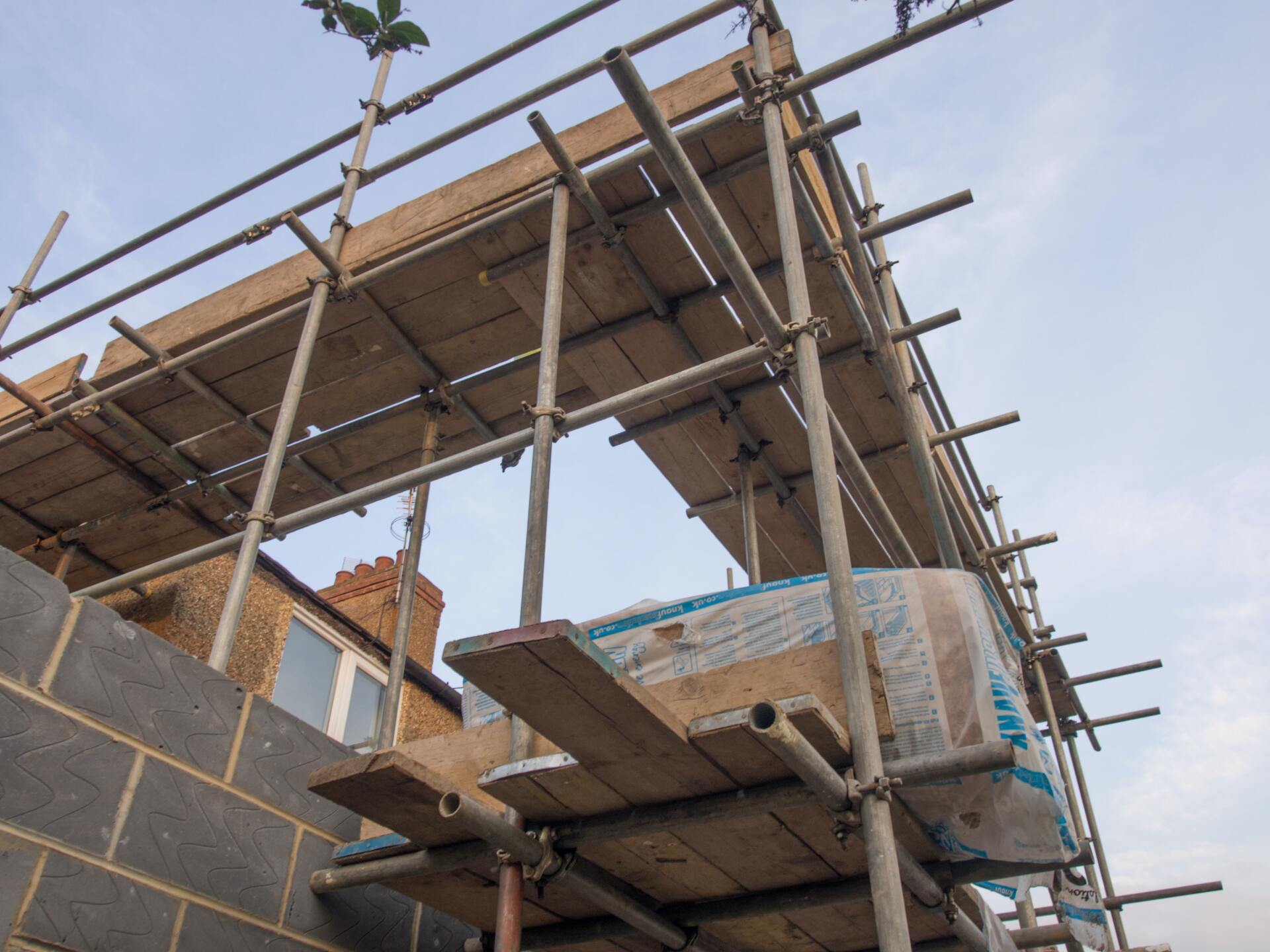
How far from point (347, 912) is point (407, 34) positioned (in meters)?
6.09

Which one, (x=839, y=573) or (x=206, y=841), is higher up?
(x=839, y=573)

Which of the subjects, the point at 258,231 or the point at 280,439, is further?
the point at 258,231

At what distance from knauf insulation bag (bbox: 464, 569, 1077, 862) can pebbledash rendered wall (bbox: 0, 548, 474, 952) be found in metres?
1.05

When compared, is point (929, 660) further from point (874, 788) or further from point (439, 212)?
point (439, 212)

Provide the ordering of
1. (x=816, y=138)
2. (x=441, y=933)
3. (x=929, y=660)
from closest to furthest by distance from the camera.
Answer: (x=929, y=660)
(x=441, y=933)
(x=816, y=138)

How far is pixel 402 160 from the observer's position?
7.07 metres

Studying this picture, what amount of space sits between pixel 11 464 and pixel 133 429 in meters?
1.10

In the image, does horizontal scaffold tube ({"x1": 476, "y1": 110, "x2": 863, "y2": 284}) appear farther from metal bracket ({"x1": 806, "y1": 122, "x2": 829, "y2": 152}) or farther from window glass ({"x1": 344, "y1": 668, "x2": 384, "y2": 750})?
window glass ({"x1": 344, "y1": 668, "x2": 384, "y2": 750})

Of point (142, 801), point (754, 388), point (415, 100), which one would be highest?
point (415, 100)

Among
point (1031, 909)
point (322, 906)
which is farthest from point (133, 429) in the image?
point (1031, 909)

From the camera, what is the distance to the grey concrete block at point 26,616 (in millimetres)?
3395

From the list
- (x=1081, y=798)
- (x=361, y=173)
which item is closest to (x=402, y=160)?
(x=361, y=173)

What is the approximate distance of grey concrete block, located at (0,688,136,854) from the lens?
3.27 meters

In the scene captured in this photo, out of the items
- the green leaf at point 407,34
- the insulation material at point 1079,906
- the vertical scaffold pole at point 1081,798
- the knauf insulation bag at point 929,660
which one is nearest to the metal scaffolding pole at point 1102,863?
the vertical scaffold pole at point 1081,798
